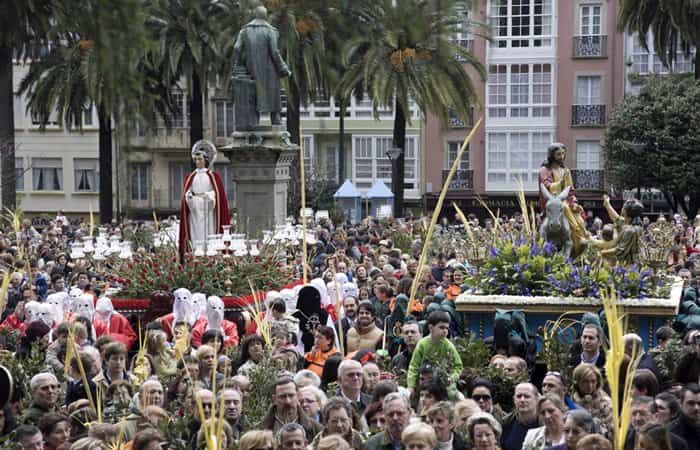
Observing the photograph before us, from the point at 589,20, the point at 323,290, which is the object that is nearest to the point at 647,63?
the point at 589,20

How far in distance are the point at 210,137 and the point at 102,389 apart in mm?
42578

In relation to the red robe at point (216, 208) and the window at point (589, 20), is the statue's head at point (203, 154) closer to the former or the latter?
the red robe at point (216, 208)

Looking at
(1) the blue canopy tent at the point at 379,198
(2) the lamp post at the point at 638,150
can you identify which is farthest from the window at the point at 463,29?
(2) the lamp post at the point at 638,150

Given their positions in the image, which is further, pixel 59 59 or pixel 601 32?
pixel 601 32

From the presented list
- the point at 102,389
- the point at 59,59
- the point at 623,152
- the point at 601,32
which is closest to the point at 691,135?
the point at 623,152

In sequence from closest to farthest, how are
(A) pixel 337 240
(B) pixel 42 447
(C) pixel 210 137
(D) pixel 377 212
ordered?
(B) pixel 42 447 → (A) pixel 337 240 → (D) pixel 377 212 → (C) pixel 210 137

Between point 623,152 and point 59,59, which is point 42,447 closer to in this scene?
point 59,59

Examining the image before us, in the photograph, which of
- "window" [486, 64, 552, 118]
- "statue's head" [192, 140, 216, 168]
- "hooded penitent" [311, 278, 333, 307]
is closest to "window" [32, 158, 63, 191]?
"window" [486, 64, 552, 118]

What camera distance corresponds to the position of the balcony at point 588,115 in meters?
48.7

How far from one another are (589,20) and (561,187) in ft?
113

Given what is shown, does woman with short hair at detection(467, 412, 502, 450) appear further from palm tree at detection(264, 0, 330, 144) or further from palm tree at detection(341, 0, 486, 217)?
palm tree at detection(264, 0, 330, 144)

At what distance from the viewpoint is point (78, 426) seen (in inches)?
320

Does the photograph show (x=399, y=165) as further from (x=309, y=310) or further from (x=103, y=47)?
→ (x=103, y=47)

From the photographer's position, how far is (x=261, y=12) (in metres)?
4.25
